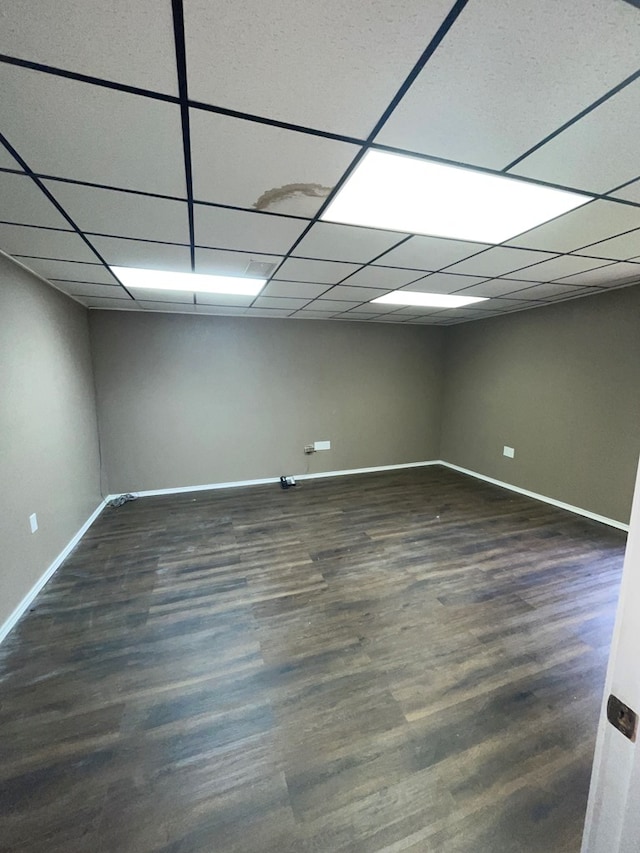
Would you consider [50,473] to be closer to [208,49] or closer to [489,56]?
[208,49]

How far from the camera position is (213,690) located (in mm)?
1730

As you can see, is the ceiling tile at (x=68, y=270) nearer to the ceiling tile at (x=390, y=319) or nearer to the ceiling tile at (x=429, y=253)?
the ceiling tile at (x=429, y=253)

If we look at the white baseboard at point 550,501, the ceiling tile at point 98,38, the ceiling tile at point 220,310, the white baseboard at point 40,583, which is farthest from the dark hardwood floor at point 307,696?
the ceiling tile at point 220,310

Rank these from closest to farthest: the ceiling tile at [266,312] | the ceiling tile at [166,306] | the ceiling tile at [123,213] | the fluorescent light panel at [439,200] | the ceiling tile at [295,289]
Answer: the fluorescent light panel at [439,200]
the ceiling tile at [123,213]
the ceiling tile at [295,289]
the ceiling tile at [166,306]
the ceiling tile at [266,312]

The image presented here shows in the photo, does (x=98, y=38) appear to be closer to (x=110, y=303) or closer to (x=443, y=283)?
(x=443, y=283)

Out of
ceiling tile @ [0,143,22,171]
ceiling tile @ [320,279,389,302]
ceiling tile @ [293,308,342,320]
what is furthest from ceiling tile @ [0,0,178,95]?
ceiling tile @ [293,308,342,320]

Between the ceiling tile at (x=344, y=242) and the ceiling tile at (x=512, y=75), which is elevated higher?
the ceiling tile at (x=344, y=242)

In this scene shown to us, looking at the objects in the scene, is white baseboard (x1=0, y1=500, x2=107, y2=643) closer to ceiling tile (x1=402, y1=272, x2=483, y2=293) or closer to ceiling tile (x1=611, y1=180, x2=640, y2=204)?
ceiling tile (x1=402, y1=272, x2=483, y2=293)

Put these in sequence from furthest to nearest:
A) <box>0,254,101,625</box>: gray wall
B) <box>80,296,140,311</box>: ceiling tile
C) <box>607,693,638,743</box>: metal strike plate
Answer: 1. <box>80,296,140,311</box>: ceiling tile
2. <box>0,254,101,625</box>: gray wall
3. <box>607,693,638,743</box>: metal strike plate

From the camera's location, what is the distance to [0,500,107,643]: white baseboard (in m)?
2.10

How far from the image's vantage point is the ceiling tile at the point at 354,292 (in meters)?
3.13

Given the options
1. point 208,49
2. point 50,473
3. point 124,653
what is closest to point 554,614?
point 124,653

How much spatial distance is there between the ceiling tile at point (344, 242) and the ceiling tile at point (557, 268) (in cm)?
132

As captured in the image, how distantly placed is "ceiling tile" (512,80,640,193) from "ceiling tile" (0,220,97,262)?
234cm
